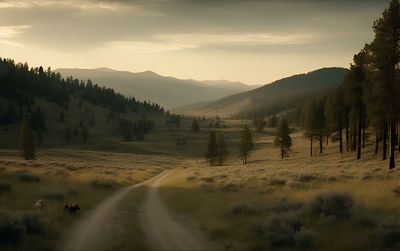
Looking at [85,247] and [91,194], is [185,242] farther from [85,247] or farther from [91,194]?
[91,194]

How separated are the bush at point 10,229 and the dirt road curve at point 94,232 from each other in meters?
1.63

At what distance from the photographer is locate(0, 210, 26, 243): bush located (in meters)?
10.4

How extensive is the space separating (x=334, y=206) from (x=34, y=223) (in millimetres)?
13249

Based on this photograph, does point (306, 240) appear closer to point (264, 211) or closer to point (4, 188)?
point (264, 211)

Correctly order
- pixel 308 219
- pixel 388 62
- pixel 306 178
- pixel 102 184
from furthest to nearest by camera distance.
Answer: pixel 102 184 → pixel 388 62 → pixel 306 178 → pixel 308 219

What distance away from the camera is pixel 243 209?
14992 mm

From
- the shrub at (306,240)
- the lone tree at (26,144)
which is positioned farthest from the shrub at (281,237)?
the lone tree at (26,144)

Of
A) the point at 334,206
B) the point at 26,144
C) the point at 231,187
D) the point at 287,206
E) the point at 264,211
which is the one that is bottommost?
the point at 26,144

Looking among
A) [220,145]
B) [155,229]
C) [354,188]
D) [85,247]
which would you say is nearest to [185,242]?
[155,229]

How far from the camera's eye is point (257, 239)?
1120 centimetres

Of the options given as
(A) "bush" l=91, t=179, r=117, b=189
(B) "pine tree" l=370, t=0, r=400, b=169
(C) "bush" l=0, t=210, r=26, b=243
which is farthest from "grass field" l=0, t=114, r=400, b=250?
(B) "pine tree" l=370, t=0, r=400, b=169

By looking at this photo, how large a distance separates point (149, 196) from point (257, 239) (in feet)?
50.6

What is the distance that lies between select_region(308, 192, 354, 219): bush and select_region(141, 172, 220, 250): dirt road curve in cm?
508

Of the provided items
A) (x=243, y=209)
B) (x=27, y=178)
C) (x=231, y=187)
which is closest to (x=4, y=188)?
(x=27, y=178)
